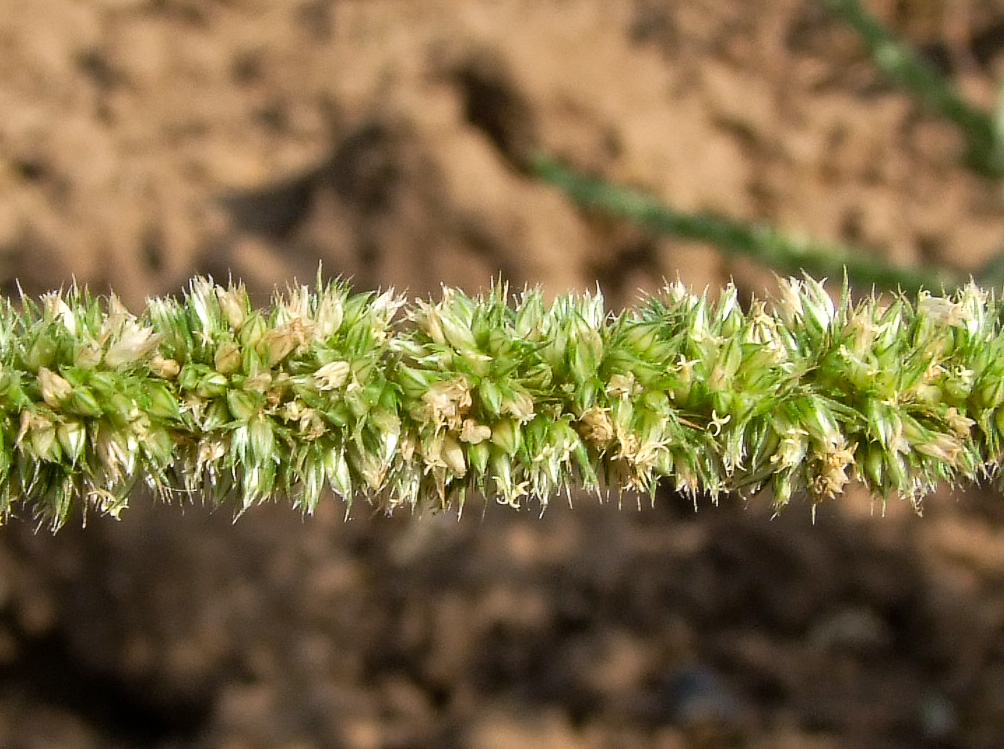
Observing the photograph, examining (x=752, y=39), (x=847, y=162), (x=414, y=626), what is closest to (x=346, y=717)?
(x=414, y=626)

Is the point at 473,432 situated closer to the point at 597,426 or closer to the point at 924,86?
the point at 597,426

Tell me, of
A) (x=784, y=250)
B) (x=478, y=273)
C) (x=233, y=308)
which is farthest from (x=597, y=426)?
(x=478, y=273)

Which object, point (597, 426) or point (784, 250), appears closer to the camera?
point (597, 426)

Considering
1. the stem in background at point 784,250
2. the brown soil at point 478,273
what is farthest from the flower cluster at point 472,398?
the brown soil at point 478,273

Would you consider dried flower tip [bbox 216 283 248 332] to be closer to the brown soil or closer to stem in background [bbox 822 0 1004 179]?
the brown soil

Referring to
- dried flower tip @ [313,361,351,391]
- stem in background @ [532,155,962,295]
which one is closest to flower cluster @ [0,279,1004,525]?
dried flower tip @ [313,361,351,391]

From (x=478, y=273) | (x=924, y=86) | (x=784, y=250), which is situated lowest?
(x=784, y=250)
